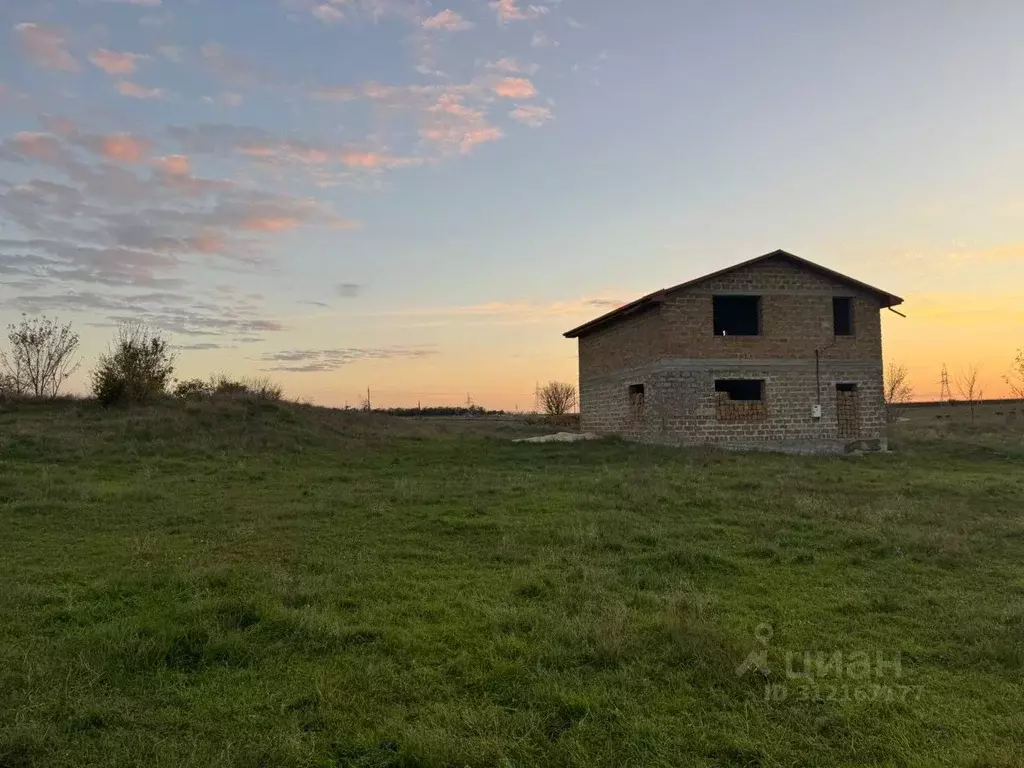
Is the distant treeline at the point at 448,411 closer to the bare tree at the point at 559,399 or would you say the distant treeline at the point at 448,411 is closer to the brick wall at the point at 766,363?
the bare tree at the point at 559,399

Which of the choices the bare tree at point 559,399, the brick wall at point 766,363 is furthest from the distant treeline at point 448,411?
the brick wall at point 766,363

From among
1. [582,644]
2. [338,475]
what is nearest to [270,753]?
[582,644]

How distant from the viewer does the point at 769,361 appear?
22.6m

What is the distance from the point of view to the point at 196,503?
1248 cm

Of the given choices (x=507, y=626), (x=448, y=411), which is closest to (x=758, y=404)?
(x=507, y=626)

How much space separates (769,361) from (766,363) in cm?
13

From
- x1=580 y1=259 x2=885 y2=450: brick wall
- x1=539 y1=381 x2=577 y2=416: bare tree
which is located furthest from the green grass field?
x1=539 y1=381 x2=577 y2=416: bare tree

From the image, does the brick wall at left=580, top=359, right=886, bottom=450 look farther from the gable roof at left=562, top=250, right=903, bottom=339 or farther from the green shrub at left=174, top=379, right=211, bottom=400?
the green shrub at left=174, top=379, right=211, bottom=400

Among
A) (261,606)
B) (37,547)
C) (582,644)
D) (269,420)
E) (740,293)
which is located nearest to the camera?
Answer: (582,644)

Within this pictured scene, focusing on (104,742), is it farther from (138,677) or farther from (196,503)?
(196,503)

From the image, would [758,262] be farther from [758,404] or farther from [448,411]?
[448,411]

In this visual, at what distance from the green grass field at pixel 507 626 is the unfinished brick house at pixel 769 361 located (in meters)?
8.44

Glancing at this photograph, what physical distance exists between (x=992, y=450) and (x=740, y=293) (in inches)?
401

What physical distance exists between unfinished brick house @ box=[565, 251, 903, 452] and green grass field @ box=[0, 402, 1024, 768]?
8.44 meters
